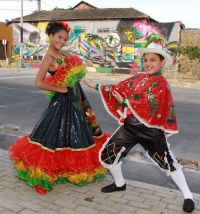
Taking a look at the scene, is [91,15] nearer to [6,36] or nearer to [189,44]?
[189,44]

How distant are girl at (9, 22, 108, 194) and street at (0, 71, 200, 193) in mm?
1076

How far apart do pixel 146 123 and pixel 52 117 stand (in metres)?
1.13

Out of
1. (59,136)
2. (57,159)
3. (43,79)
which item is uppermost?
(43,79)

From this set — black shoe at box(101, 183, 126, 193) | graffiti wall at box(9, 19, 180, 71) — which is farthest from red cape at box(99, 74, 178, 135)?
graffiti wall at box(9, 19, 180, 71)

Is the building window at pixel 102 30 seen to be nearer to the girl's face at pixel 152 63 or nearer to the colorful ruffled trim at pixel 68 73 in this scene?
the colorful ruffled trim at pixel 68 73

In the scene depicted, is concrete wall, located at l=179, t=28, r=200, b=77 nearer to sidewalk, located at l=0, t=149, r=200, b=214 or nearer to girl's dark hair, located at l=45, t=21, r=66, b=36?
sidewalk, located at l=0, t=149, r=200, b=214

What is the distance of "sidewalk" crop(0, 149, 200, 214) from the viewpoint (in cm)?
324

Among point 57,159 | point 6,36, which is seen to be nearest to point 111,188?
point 57,159

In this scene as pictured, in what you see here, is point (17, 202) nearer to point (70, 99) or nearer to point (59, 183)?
point (59, 183)

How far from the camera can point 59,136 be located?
357 centimetres

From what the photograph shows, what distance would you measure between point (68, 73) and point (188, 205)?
197 cm

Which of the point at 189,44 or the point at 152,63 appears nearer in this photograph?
the point at 152,63

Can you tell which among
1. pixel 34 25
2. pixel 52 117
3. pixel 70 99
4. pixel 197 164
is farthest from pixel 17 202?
pixel 34 25

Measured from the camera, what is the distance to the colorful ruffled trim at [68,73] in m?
3.54
